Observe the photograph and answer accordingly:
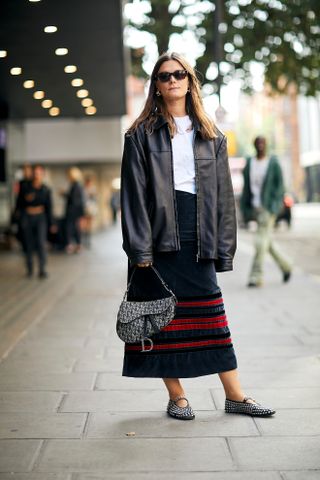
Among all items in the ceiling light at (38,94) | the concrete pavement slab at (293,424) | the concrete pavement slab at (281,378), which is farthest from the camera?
the ceiling light at (38,94)

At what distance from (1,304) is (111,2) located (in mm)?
3884

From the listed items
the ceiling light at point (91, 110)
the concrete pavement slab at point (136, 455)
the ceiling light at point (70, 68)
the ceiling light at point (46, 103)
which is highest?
the ceiling light at point (91, 110)

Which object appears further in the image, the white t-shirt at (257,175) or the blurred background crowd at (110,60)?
the white t-shirt at (257,175)

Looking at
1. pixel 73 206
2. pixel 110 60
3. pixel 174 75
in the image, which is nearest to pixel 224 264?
pixel 174 75

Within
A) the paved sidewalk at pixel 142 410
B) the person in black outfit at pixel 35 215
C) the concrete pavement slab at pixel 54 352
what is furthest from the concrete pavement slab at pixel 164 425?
the person in black outfit at pixel 35 215

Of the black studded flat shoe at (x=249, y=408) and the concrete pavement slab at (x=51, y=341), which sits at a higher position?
the concrete pavement slab at (x=51, y=341)

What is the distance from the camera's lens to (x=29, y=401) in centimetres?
498

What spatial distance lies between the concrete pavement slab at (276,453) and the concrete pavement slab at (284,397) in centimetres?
67

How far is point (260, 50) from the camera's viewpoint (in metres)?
16.6

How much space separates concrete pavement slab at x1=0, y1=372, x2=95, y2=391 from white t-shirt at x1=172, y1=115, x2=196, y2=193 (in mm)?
1622

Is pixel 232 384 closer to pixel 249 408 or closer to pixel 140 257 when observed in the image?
pixel 249 408

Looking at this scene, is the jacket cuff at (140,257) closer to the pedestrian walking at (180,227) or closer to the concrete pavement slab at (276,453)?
the pedestrian walking at (180,227)

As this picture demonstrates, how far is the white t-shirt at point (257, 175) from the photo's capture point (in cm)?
1048

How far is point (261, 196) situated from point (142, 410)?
613 cm
